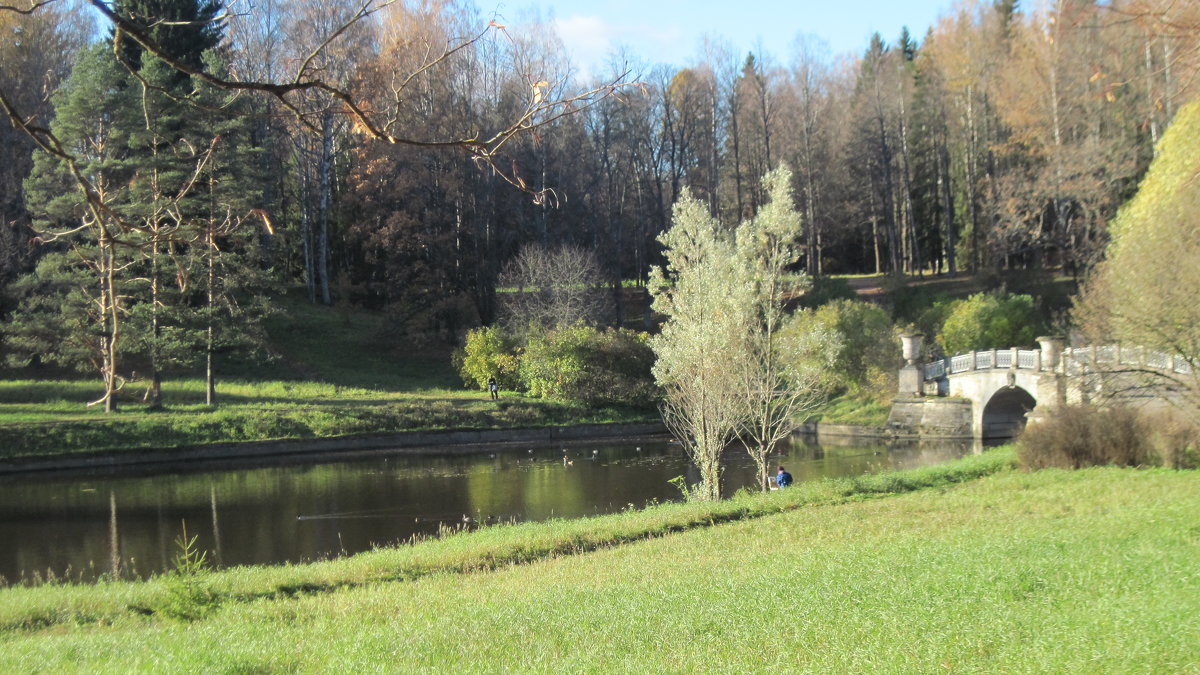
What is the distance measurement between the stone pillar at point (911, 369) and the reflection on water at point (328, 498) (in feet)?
10.6

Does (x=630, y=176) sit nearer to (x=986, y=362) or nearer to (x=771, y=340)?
(x=986, y=362)

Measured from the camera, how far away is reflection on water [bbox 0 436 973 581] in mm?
19766

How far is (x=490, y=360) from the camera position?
144ft

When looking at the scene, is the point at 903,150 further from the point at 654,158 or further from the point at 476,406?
the point at 476,406

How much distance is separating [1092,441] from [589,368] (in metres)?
25.2

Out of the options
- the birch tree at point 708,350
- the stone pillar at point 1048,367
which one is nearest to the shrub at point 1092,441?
the birch tree at point 708,350

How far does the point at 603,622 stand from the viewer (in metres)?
7.55

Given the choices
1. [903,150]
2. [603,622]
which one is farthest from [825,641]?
[903,150]

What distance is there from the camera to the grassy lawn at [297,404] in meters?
33.1

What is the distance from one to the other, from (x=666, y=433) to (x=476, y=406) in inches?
331

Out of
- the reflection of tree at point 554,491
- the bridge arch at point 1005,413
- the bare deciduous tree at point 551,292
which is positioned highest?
the bare deciduous tree at point 551,292

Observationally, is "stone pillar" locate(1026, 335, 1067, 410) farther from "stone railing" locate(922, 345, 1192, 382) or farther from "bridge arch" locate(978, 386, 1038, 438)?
"bridge arch" locate(978, 386, 1038, 438)

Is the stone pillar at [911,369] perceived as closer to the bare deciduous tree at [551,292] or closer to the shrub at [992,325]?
the shrub at [992,325]

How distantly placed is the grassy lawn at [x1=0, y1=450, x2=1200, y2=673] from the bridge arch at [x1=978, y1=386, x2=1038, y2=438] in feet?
66.0
